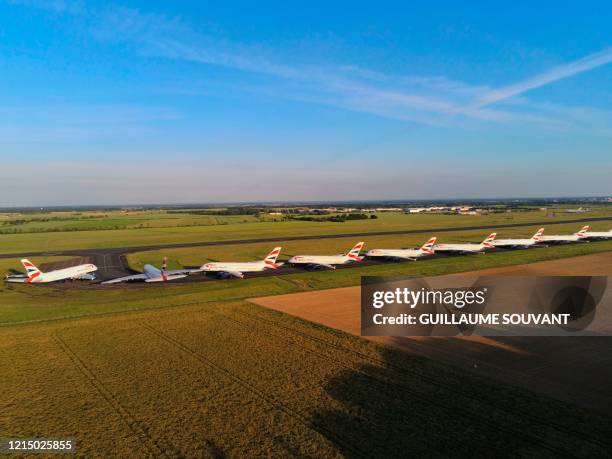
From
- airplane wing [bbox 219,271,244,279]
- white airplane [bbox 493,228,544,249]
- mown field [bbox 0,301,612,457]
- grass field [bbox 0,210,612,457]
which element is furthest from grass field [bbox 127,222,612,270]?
mown field [bbox 0,301,612,457]

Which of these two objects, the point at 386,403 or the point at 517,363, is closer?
the point at 386,403

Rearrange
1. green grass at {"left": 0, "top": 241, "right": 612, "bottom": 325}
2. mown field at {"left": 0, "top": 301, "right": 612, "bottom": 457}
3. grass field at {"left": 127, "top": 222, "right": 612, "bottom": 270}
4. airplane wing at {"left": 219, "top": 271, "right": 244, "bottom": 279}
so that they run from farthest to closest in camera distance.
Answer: grass field at {"left": 127, "top": 222, "right": 612, "bottom": 270} < airplane wing at {"left": 219, "top": 271, "right": 244, "bottom": 279} < green grass at {"left": 0, "top": 241, "right": 612, "bottom": 325} < mown field at {"left": 0, "top": 301, "right": 612, "bottom": 457}

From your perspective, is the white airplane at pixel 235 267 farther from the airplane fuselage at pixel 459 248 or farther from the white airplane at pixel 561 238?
the white airplane at pixel 561 238

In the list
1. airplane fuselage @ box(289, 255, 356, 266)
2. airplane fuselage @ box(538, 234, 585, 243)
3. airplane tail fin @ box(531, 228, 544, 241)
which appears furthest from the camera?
airplane fuselage @ box(538, 234, 585, 243)

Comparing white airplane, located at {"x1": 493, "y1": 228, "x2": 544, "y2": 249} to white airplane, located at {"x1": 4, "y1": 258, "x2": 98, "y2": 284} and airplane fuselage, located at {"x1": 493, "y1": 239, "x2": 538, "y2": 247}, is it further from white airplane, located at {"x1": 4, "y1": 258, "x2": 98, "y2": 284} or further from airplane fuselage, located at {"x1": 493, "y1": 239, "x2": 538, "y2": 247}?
white airplane, located at {"x1": 4, "y1": 258, "x2": 98, "y2": 284}

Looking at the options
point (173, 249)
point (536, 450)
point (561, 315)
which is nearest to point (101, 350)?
point (536, 450)

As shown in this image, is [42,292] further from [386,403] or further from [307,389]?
[386,403]

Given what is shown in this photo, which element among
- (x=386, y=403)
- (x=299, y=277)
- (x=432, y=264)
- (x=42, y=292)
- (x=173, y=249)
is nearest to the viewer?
(x=386, y=403)
